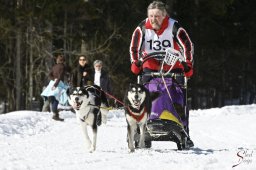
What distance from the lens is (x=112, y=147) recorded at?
931 cm

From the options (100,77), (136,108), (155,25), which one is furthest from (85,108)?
(100,77)

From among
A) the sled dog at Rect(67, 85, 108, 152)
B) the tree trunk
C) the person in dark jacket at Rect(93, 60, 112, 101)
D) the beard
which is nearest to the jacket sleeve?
the beard

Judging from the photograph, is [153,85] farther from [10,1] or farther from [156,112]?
[10,1]

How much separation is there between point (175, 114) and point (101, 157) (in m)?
1.46

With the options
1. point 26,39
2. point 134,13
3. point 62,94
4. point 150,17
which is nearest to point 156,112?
point 150,17

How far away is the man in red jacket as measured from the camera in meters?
8.42

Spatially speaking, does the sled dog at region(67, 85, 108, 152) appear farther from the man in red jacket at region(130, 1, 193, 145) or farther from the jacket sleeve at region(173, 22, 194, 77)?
the jacket sleeve at region(173, 22, 194, 77)

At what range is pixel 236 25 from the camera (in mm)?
32656

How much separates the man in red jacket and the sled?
0.30 ft

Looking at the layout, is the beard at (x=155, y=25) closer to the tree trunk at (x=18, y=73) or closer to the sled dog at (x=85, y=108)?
the sled dog at (x=85, y=108)

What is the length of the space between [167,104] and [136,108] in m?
0.60

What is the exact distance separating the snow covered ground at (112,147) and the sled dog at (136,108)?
0.29 m

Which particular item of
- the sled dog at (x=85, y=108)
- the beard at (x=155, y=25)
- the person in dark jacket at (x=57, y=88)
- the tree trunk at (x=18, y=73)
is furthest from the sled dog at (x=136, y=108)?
the tree trunk at (x=18, y=73)

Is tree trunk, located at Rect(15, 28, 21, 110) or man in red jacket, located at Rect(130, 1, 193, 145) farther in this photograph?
tree trunk, located at Rect(15, 28, 21, 110)
